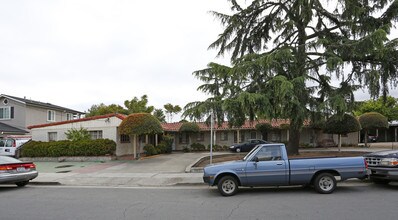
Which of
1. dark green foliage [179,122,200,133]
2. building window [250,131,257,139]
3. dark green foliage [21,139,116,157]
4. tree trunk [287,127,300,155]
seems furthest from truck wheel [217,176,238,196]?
building window [250,131,257,139]

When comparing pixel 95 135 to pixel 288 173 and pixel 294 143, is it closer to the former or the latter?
pixel 294 143

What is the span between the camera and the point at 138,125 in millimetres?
23297

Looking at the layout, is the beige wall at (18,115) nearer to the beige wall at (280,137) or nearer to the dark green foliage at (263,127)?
the beige wall at (280,137)

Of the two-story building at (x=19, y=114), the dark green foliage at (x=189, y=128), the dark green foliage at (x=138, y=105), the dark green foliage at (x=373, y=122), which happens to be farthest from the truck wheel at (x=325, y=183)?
the dark green foliage at (x=138, y=105)

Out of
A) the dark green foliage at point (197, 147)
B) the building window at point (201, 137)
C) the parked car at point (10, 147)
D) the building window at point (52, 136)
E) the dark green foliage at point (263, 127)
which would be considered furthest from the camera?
the building window at point (201, 137)

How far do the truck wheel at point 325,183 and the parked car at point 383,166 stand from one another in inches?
79.1

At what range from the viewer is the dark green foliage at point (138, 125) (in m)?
23.2

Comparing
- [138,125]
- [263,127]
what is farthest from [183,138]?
[138,125]

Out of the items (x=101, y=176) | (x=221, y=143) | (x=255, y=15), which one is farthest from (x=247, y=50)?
(x=221, y=143)

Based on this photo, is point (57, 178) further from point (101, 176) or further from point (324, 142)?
point (324, 142)

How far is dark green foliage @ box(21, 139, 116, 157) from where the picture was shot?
23.8 m

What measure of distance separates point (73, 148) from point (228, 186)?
696 inches

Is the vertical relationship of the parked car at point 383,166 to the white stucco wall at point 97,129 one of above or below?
below

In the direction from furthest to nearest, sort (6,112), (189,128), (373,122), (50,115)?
(50,115) → (6,112) → (189,128) → (373,122)
